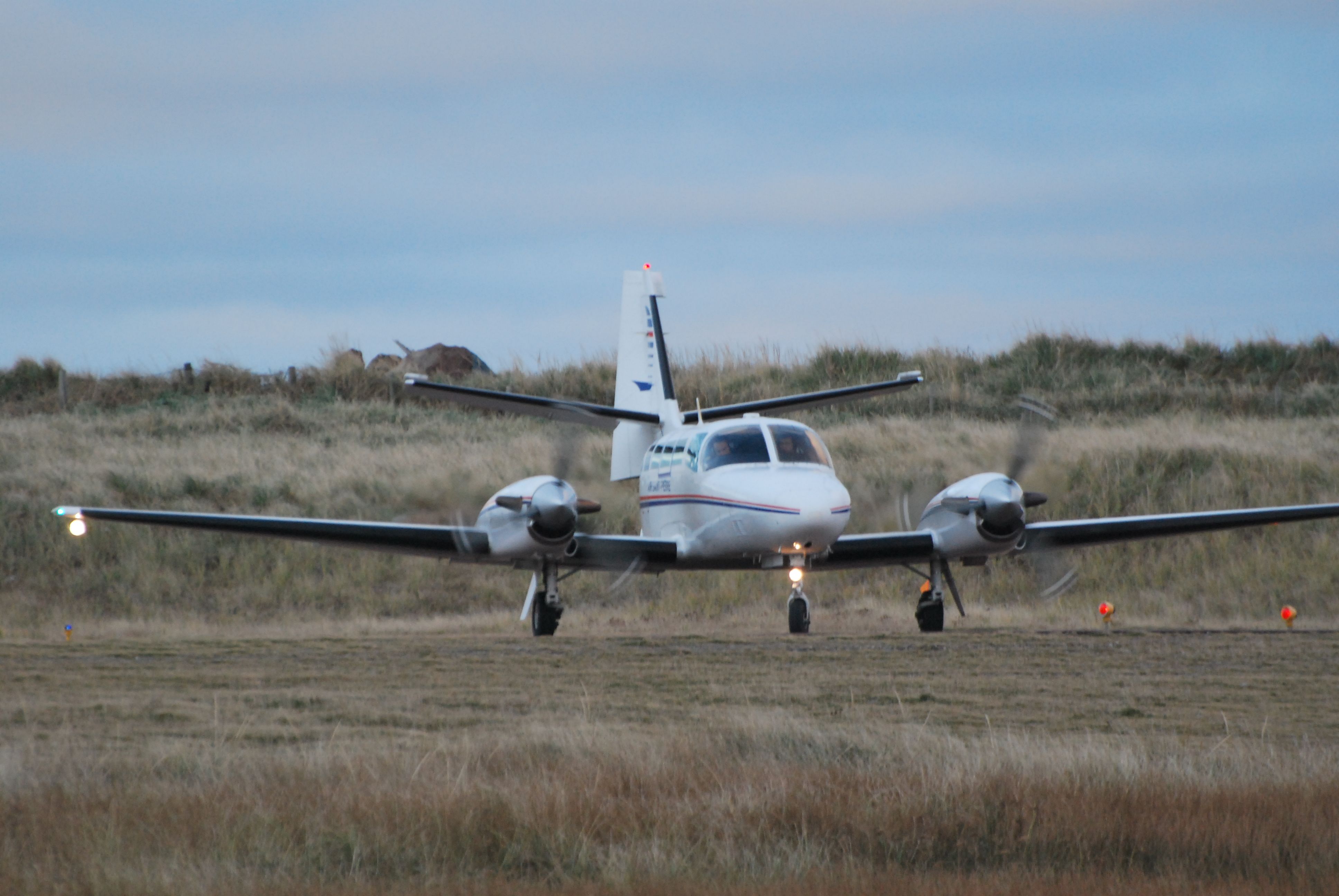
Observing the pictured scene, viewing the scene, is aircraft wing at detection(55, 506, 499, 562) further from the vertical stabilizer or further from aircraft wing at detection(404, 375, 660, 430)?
the vertical stabilizer

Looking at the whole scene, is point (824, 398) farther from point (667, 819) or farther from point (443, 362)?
point (443, 362)

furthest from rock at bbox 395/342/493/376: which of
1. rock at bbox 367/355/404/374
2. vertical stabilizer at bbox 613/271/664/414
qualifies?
vertical stabilizer at bbox 613/271/664/414

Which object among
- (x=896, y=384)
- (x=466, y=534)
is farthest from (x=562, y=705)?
(x=896, y=384)

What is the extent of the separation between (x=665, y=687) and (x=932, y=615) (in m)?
8.79

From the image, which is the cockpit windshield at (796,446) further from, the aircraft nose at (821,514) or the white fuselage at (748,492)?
the aircraft nose at (821,514)

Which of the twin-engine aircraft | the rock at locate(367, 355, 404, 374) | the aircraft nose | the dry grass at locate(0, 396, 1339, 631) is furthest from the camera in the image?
the rock at locate(367, 355, 404, 374)

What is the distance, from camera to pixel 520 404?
20344 mm

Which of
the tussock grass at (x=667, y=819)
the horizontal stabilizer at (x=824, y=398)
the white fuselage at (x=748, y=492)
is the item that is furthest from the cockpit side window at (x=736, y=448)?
the tussock grass at (x=667, y=819)

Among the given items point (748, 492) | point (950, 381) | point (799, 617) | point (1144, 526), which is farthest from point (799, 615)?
point (950, 381)

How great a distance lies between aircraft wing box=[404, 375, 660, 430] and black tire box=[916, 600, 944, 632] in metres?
5.37

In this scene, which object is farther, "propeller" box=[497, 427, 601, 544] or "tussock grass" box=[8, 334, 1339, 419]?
"tussock grass" box=[8, 334, 1339, 419]

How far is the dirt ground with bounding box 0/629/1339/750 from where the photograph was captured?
9008mm

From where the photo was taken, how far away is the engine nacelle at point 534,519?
1866 centimetres

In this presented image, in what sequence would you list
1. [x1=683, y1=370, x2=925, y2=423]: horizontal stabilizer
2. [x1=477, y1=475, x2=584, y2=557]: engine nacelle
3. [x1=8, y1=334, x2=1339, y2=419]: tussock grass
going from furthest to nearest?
1. [x1=8, y1=334, x2=1339, y2=419]: tussock grass
2. [x1=683, y1=370, x2=925, y2=423]: horizontal stabilizer
3. [x1=477, y1=475, x2=584, y2=557]: engine nacelle
